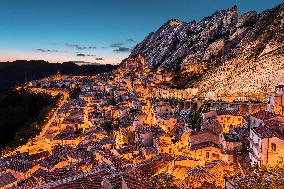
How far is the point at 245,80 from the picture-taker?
10162cm

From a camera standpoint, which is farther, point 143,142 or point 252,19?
point 252,19

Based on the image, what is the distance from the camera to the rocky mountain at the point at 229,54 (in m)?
99.3

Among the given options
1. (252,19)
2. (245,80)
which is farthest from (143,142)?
(252,19)

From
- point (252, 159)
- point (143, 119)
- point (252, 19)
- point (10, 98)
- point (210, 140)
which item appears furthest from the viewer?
point (10, 98)

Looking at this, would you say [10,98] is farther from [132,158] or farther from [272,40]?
[132,158]

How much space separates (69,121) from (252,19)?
86.4 meters

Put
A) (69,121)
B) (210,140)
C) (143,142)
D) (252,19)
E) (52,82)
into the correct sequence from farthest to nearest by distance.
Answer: (52,82), (252,19), (69,121), (143,142), (210,140)

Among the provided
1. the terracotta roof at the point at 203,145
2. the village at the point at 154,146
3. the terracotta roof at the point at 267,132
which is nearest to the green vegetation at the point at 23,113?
the village at the point at 154,146

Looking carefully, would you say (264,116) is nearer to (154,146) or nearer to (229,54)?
(154,146)

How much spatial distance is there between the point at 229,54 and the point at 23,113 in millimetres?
80096

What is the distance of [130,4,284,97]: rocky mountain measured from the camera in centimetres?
9931

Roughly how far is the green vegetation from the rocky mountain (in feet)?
153

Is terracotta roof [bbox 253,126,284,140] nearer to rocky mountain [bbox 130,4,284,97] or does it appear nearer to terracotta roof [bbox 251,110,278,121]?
terracotta roof [bbox 251,110,278,121]

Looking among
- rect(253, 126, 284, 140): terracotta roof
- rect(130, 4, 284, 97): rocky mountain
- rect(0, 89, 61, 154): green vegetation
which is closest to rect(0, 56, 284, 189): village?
rect(253, 126, 284, 140): terracotta roof
